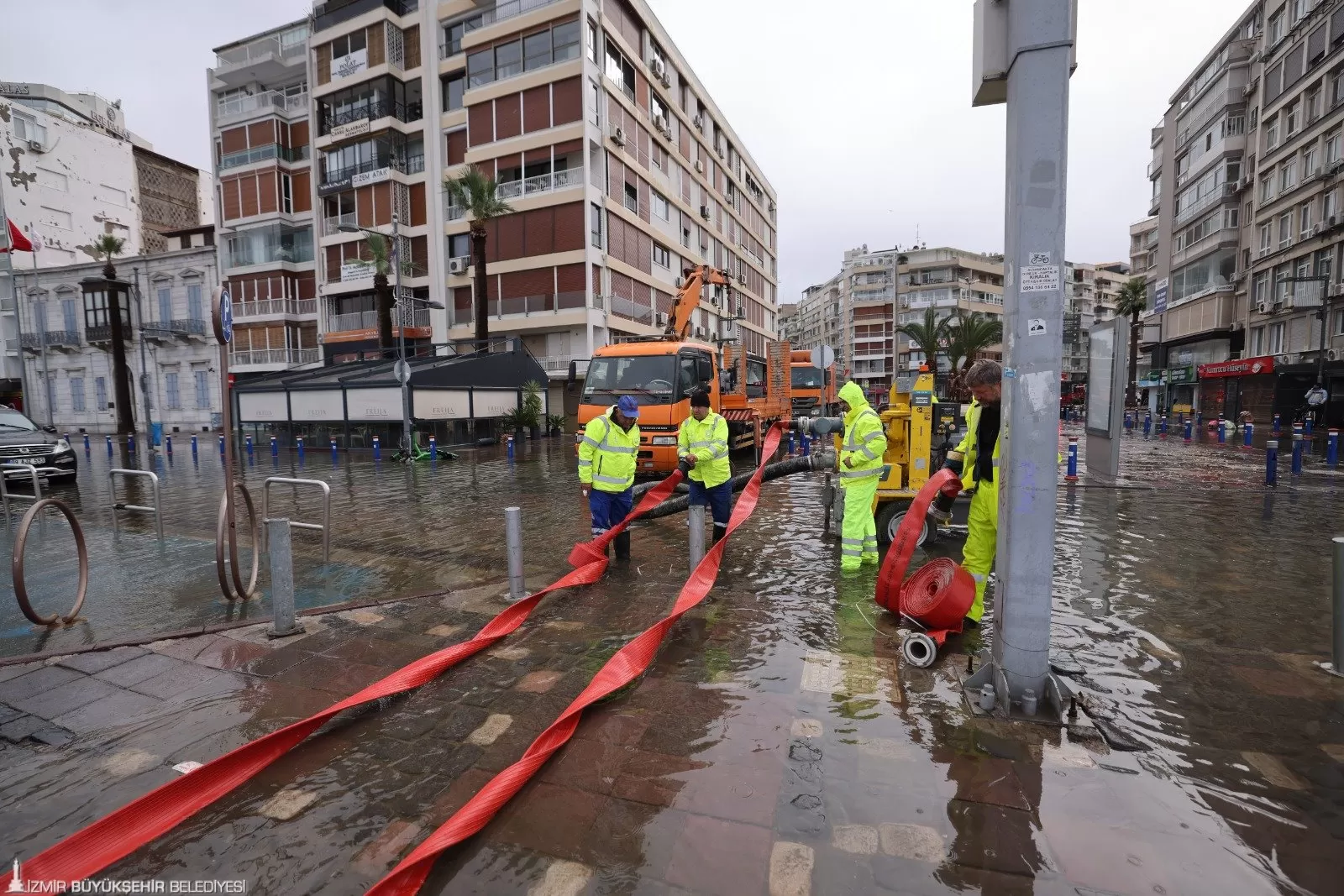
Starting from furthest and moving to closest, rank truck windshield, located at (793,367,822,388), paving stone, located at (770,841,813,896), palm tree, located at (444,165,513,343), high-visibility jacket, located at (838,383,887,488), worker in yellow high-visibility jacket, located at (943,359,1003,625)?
truck windshield, located at (793,367,822,388)
palm tree, located at (444,165,513,343)
high-visibility jacket, located at (838,383,887,488)
worker in yellow high-visibility jacket, located at (943,359,1003,625)
paving stone, located at (770,841,813,896)

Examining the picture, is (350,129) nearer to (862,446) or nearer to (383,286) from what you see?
(383,286)

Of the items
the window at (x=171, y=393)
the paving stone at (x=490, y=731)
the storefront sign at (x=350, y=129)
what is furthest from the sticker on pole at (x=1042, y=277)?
the window at (x=171, y=393)

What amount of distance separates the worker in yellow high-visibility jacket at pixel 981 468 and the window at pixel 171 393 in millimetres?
48948

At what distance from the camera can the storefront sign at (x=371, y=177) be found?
34.8 metres

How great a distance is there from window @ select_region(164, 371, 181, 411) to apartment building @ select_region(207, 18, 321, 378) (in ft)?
12.7

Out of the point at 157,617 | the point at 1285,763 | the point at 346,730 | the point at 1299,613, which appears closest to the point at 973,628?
the point at 1285,763

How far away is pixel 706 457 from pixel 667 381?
218 inches

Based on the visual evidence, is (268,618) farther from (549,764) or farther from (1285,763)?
(1285,763)

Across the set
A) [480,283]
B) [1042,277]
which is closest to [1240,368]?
[480,283]

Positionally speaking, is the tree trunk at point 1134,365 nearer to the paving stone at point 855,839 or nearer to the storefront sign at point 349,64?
the storefront sign at point 349,64

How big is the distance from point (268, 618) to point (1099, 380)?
6.05m

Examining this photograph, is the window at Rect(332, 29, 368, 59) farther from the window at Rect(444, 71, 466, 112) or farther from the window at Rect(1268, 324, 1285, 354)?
the window at Rect(1268, 324, 1285, 354)

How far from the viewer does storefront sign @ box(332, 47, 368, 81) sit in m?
35.6

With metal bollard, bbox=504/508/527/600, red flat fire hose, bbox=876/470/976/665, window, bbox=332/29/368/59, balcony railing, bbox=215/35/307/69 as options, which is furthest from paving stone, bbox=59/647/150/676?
balcony railing, bbox=215/35/307/69
